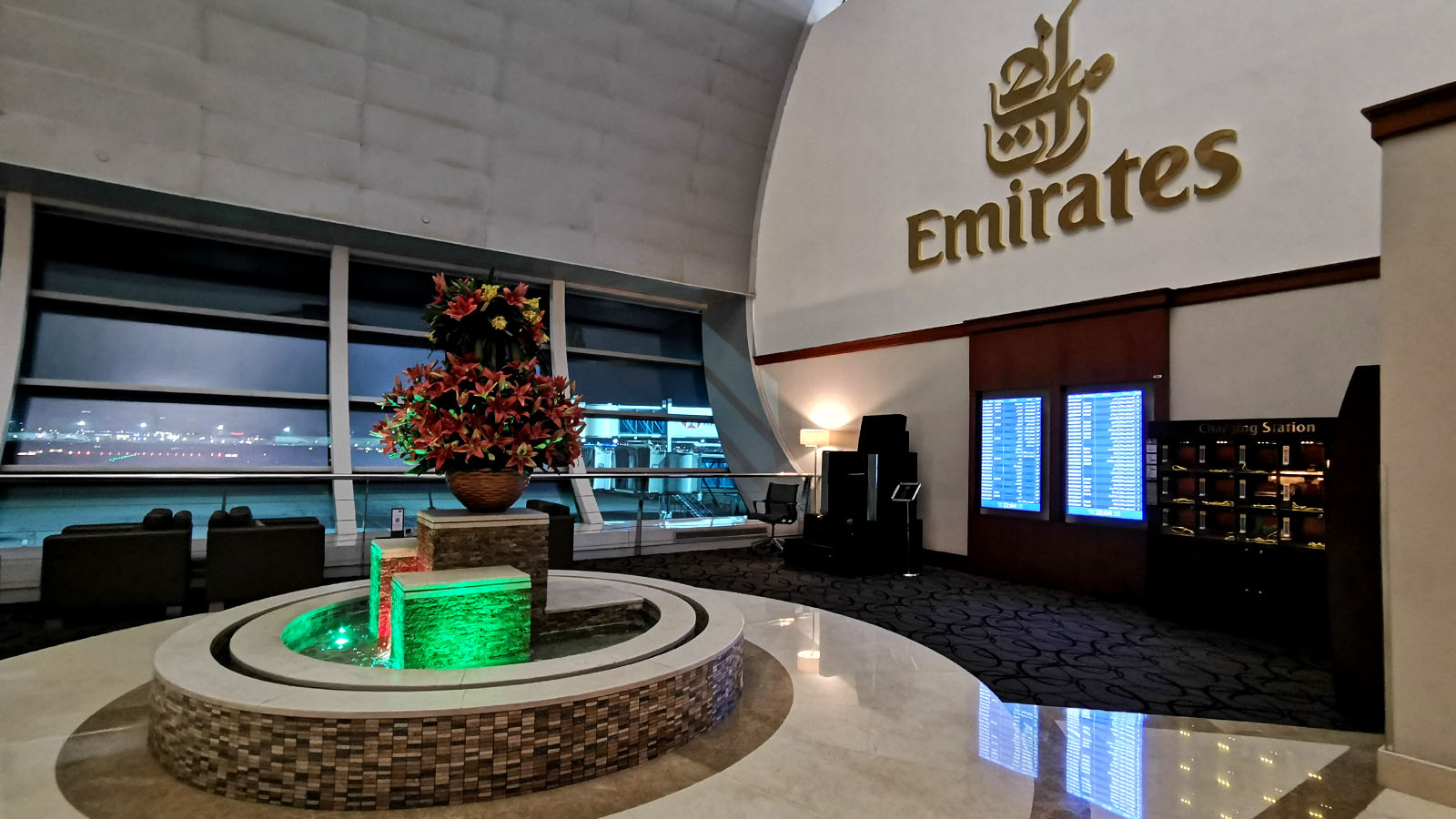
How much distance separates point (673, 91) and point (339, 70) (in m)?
3.73

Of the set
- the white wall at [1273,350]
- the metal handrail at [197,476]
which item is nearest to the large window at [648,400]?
the metal handrail at [197,476]

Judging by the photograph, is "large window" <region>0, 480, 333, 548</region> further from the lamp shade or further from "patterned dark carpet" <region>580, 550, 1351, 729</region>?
the lamp shade

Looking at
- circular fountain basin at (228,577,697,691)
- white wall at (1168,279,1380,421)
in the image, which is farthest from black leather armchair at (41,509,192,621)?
white wall at (1168,279,1380,421)

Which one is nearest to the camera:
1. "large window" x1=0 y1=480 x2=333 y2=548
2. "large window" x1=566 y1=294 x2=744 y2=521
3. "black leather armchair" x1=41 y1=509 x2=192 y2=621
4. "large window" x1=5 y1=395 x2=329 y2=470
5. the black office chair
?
"black leather armchair" x1=41 y1=509 x2=192 y2=621

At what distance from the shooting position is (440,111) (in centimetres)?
770

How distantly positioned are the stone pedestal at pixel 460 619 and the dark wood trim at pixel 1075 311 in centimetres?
560

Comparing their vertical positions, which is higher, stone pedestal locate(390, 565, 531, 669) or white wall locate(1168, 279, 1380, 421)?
white wall locate(1168, 279, 1380, 421)

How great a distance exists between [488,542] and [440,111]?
6334mm

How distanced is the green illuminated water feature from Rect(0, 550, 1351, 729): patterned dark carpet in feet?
6.49

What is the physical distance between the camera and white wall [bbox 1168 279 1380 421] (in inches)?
197

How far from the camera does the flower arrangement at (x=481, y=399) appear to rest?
3113 millimetres

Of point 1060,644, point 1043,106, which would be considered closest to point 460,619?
point 1060,644

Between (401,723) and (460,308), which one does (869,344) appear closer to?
(460,308)

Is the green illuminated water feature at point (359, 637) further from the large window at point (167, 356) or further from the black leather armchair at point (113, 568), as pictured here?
the large window at point (167, 356)
